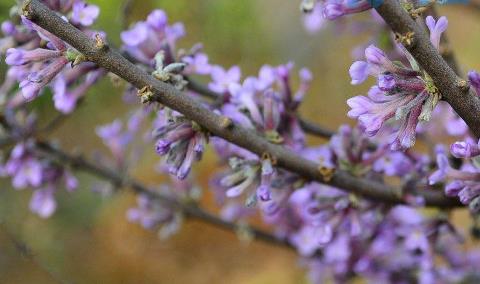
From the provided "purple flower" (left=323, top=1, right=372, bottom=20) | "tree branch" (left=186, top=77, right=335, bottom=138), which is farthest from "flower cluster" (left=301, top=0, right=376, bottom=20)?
"tree branch" (left=186, top=77, right=335, bottom=138)

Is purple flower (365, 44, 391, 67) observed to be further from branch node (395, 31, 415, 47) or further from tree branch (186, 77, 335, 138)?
tree branch (186, 77, 335, 138)

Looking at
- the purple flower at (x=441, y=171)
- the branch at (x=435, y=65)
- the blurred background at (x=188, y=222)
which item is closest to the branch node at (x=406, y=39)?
the branch at (x=435, y=65)

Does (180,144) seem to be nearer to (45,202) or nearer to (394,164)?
(394,164)

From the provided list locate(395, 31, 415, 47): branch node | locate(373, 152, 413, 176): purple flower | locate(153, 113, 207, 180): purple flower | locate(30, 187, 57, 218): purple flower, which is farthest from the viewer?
locate(30, 187, 57, 218): purple flower

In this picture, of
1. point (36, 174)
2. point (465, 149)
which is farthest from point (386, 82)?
point (36, 174)

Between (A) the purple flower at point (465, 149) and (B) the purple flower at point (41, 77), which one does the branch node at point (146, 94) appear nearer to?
(B) the purple flower at point (41, 77)

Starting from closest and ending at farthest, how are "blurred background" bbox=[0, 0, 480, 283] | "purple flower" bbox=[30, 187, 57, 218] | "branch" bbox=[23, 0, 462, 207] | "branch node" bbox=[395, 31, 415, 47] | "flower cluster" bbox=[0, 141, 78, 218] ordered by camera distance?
"branch node" bbox=[395, 31, 415, 47] < "branch" bbox=[23, 0, 462, 207] < "flower cluster" bbox=[0, 141, 78, 218] < "purple flower" bbox=[30, 187, 57, 218] < "blurred background" bbox=[0, 0, 480, 283]
